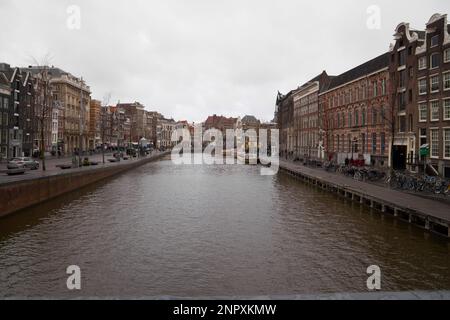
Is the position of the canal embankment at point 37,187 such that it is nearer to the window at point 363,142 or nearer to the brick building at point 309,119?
the window at point 363,142

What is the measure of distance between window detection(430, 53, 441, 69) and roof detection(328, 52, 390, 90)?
11.2m

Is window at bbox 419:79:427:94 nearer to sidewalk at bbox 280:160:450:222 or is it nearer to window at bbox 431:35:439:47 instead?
window at bbox 431:35:439:47

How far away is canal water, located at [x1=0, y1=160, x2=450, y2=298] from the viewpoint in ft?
42.4

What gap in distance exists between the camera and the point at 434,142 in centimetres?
3862

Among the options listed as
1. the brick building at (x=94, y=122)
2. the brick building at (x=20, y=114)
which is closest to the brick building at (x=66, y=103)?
the brick building at (x=94, y=122)

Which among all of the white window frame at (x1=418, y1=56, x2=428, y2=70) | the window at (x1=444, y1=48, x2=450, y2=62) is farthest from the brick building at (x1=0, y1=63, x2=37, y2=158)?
the window at (x1=444, y1=48, x2=450, y2=62)

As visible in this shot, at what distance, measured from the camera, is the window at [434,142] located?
38031 millimetres

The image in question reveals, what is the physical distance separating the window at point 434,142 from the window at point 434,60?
21.8 ft

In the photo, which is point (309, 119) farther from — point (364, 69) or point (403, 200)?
point (403, 200)

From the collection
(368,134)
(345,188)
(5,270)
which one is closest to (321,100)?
(368,134)

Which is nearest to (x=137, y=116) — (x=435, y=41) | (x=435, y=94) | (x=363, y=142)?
(x=363, y=142)

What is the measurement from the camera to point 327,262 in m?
15.5

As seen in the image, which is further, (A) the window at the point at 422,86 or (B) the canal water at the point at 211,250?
(A) the window at the point at 422,86
